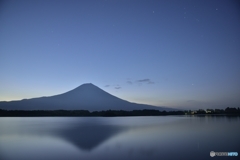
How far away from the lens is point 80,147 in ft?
24.1

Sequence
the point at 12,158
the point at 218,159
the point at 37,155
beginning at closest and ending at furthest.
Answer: the point at 218,159 < the point at 12,158 < the point at 37,155

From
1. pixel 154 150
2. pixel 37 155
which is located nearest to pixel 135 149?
pixel 154 150

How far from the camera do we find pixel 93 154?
6.29 m

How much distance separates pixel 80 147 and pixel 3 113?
57.8m

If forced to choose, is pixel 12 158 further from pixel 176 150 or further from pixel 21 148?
pixel 176 150

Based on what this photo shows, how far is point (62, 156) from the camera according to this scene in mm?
6199

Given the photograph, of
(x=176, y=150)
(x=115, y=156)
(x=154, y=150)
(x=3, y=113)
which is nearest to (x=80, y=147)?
(x=115, y=156)

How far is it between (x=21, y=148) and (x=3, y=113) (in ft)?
186

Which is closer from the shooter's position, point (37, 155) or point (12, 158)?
point (12, 158)

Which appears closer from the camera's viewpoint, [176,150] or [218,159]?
[218,159]

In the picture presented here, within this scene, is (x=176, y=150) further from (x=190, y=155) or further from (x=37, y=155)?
(x=37, y=155)

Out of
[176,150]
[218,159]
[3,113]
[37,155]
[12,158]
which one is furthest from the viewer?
[3,113]

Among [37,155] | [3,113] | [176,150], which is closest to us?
[37,155]

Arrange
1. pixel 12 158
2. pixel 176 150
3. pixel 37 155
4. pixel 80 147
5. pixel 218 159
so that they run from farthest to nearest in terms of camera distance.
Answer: pixel 80 147 → pixel 176 150 → pixel 37 155 → pixel 12 158 → pixel 218 159
